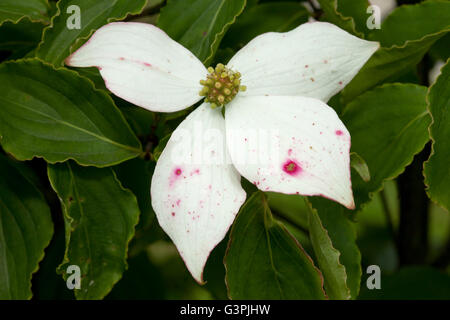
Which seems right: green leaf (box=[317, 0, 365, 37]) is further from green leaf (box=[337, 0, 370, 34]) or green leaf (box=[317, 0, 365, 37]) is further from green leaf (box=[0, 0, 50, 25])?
green leaf (box=[0, 0, 50, 25])

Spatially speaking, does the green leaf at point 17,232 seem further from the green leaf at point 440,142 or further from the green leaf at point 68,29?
the green leaf at point 440,142

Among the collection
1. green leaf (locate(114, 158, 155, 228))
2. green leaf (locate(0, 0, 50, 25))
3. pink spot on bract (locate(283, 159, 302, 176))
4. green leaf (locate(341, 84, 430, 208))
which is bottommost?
green leaf (locate(114, 158, 155, 228))

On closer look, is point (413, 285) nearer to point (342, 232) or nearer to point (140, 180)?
point (342, 232)

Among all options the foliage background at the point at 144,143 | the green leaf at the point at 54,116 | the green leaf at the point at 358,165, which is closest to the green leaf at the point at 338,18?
the foliage background at the point at 144,143

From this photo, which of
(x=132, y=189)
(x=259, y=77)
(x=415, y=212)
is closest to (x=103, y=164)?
(x=132, y=189)

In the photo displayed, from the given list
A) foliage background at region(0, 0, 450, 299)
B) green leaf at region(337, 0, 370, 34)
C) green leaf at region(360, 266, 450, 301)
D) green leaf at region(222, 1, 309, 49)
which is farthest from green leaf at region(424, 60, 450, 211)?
green leaf at region(360, 266, 450, 301)

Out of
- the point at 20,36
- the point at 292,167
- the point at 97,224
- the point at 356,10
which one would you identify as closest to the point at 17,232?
the point at 97,224
